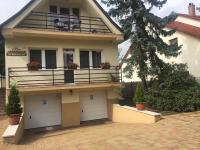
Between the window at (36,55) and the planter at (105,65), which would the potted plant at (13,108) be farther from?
the planter at (105,65)

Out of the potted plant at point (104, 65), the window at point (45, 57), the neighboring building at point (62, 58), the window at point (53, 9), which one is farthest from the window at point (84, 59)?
the window at point (53, 9)

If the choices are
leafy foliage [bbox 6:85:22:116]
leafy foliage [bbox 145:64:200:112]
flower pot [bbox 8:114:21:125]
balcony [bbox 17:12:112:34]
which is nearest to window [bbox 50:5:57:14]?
balcony [bbox 17:12:112:34]

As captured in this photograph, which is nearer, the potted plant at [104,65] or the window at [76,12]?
the potted plant at [104,65]

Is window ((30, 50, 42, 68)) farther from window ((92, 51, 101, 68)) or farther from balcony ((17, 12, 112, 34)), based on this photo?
window ((92, 51, 101, 68))

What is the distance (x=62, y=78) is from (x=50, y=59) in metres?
1.50

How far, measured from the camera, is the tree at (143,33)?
61.4 ft

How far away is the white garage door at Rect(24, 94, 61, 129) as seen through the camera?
1620cm

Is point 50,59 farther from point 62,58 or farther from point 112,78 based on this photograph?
point 112,78

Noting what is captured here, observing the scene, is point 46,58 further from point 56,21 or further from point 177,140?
point 177,140

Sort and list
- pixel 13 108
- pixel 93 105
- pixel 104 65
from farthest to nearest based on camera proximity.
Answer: pixel 93 105 → pixel 104 65 → pixel 13 108

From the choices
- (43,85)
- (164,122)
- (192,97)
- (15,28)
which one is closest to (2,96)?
(43,85)

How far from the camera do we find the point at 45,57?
1661 cm

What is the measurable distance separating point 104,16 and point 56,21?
11.2ft

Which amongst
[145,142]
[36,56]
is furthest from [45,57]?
[145,142]
